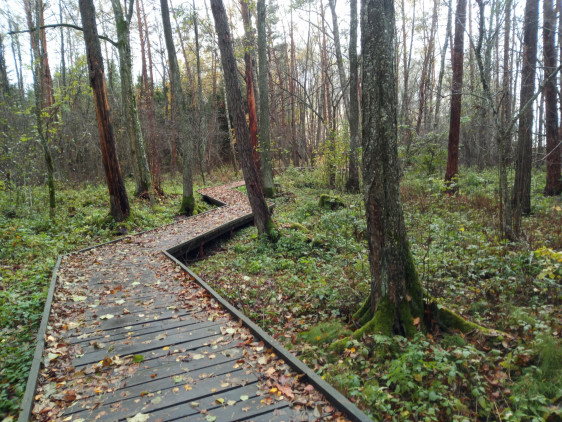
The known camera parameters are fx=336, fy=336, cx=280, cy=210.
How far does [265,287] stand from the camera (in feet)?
21.4

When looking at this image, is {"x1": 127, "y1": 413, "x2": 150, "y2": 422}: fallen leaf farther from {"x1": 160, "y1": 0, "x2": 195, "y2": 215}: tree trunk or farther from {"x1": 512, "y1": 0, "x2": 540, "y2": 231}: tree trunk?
{"x1": 160, "y1": 0, "x2": 195, "y2": 215}: tree trunk

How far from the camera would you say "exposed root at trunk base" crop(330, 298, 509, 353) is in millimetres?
4090

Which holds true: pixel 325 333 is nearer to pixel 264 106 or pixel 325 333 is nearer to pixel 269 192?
pixel 269 192

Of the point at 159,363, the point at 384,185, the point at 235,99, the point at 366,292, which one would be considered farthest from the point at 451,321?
the point at 235,99

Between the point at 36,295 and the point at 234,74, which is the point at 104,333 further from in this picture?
the point at 234,74

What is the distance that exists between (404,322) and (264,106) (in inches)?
489

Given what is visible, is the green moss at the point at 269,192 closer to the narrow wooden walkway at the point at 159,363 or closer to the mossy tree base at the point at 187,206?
the mossy tree base at the point at 187,206

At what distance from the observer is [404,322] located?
163 inches

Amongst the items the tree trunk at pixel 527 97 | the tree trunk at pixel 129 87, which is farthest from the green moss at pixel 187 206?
the tree trunk at pixel 527 97

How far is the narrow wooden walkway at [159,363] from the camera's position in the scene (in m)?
3.00

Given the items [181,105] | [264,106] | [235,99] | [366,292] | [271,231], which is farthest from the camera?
[264,106]

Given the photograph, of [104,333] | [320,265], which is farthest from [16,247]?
[320,265]

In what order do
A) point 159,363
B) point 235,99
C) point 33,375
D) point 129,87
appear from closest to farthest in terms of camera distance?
1. point 33,375
2. point 159,363
3. point 235,99
4. point 129,87

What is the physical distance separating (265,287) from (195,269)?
8.59 feet
